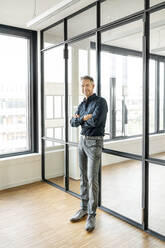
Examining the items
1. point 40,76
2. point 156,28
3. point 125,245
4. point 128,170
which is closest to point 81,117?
point 128,170

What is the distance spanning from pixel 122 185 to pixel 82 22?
2.27 metres

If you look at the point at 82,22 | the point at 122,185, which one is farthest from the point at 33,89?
the point at 122,185

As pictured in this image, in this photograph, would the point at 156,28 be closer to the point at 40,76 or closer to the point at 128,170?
the point at 128,170

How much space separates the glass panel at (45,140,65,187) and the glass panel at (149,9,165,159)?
1.85 meters

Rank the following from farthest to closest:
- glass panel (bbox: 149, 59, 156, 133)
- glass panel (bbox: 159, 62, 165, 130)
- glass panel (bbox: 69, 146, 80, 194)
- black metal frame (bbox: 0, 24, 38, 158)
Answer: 1. black metal frame (bbox: 0, 24, 38, 158)
2. glass panel (bbox: 69, 146, 80, 194)
3. glass panel (bbox: 149, 59, 156, 133)
4. glass panel (bbox: 159, 62, 165, 130)

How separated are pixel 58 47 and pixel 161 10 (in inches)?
74.9

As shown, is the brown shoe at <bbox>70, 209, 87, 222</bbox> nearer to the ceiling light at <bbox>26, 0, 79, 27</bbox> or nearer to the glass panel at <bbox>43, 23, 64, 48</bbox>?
the ceiling light at <bbox>26, 0, 79, 27</bbox>

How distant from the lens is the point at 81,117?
2783 mm

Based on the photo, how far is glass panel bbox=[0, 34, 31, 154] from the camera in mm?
4039

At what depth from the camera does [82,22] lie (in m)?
3.33

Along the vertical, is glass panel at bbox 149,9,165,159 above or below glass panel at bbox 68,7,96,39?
below

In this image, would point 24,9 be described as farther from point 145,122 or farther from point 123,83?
point 145,122

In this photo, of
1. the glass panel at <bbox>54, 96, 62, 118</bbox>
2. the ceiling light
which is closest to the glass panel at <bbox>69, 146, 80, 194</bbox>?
the glass panel at <bbox>54, 96, 62, 118</bbox>

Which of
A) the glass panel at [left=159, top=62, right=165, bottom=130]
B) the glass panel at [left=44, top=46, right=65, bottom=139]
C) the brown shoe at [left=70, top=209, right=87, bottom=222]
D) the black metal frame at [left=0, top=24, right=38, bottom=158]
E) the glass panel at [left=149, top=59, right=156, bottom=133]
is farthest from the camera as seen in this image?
the black metal frame at [left=0, top=24, right=38, bottom=158]
